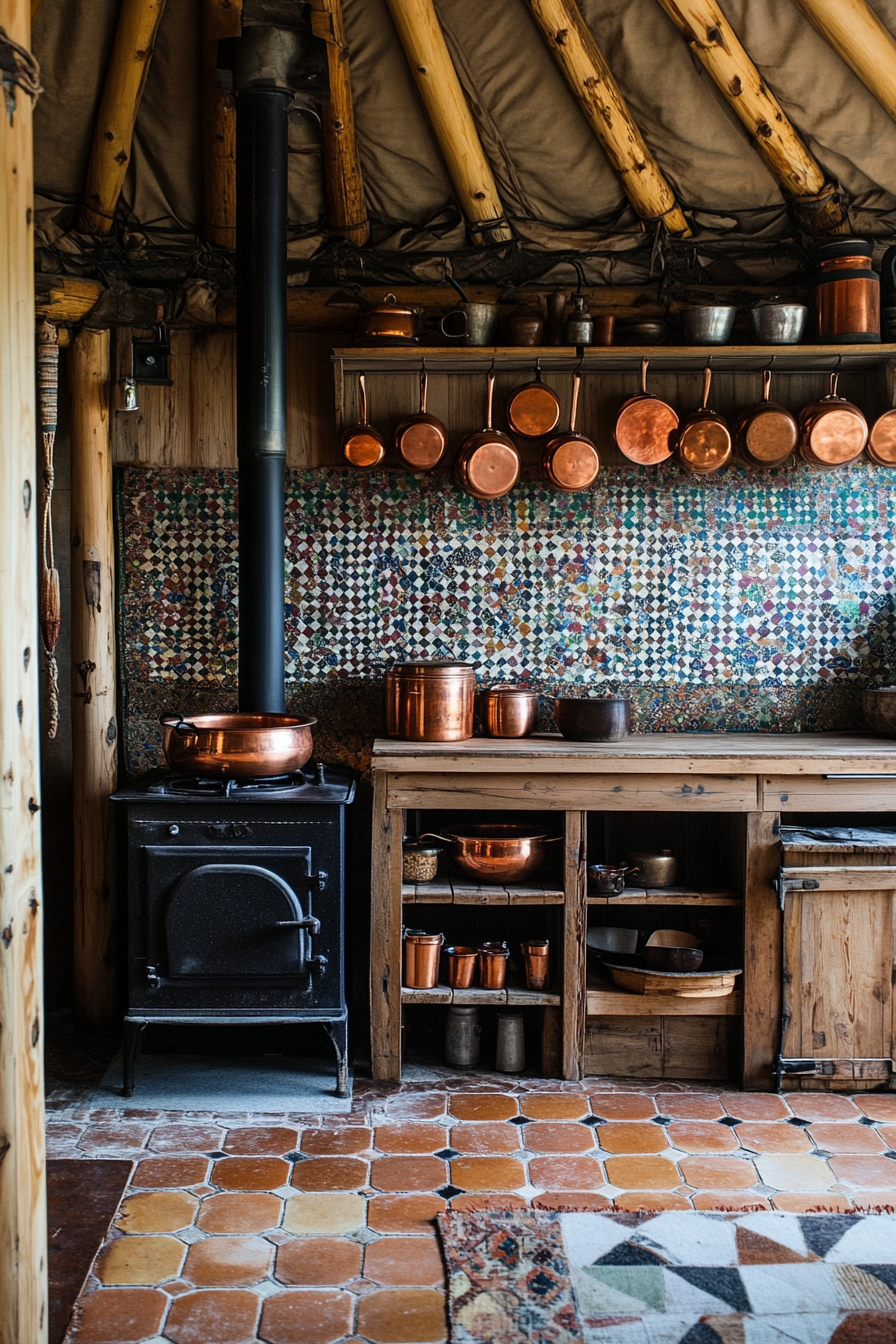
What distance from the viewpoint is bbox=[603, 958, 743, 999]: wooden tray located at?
3.79 m

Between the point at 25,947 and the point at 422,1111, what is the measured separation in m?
1.83

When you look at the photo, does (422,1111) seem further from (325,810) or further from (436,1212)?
(325,810)

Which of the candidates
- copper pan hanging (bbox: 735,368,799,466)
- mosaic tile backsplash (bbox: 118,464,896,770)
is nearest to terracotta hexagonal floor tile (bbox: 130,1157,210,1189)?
mosaic tile backsplash (bbox: 118,464,896,770)

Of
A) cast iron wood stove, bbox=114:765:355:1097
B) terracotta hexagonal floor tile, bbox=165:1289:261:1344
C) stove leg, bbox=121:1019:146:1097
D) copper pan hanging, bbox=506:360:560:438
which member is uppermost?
copper pan hanging, bbox=506:360:560:438

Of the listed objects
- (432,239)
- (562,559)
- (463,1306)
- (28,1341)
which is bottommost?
(463,1306)

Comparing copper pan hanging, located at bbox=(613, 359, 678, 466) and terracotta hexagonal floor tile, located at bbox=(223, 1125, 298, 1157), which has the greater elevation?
copper pan hanging, located at bbox=(613, 359, 678, 466)

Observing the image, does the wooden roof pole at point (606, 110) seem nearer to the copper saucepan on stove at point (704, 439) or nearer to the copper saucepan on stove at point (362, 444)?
the copper saucepan on stove at point (704, 439)

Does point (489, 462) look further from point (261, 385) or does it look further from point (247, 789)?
point (247, 789)

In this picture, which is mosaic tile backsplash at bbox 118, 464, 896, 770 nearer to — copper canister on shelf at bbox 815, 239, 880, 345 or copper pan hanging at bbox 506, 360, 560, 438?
copper pan hanging at bbox 506, 360, 560, 438

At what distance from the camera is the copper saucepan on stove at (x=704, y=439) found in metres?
4.26

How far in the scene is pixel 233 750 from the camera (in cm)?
364

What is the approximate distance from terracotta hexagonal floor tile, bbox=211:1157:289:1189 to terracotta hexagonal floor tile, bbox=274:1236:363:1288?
1.01 ft

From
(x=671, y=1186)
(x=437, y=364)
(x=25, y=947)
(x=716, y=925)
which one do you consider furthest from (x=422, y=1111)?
(x=437, y=364)

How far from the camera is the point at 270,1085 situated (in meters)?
3.77
